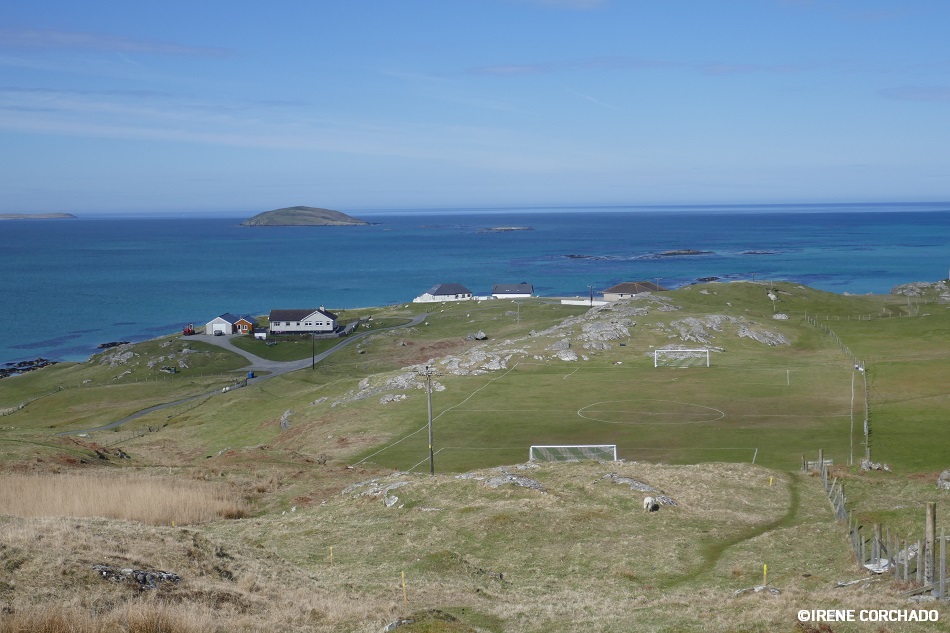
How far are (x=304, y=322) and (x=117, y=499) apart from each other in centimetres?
10354

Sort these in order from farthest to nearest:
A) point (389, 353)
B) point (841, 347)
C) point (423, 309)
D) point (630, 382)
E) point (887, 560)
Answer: point (423, 309) < point (389, 353) < point (841, 347) < point (630, 382) < point (887, 560)

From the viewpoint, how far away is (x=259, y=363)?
126 m

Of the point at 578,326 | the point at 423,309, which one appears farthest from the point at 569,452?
the point at 423,309

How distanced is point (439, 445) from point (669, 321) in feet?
186

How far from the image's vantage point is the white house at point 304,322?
470ft

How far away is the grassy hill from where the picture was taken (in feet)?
82.2

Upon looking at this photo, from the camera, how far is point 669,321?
110 meters

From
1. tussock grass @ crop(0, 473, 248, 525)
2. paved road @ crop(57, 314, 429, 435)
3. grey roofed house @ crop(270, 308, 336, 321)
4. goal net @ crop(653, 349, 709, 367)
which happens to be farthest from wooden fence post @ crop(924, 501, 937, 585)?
grey roofed house @ crop(270, 308, 336, 321)

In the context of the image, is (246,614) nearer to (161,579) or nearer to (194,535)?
(161,579)

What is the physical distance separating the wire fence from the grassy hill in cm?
76

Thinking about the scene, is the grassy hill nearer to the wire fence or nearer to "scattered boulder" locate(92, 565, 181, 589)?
"scattered boulder" locate(92, 565, 181, 589)

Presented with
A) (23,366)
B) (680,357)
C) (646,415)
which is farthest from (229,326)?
(646,415)

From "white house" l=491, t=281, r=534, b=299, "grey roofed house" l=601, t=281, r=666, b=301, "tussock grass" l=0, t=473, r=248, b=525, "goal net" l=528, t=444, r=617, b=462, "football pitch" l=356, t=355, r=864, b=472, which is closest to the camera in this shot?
"tussock grass" l=0, t=473, r=248, b=525

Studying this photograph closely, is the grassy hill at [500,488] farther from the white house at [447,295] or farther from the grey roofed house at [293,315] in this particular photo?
the white house at [447,295]
